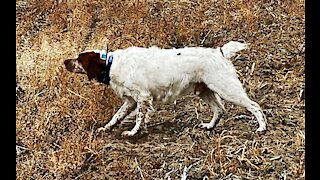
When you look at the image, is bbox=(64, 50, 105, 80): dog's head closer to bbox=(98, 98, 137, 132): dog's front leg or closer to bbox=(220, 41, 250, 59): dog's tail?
bbox=(98, 98, 137, 132): dog's front leg

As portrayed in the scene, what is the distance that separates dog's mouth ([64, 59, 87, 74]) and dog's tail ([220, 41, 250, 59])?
57 centimetres

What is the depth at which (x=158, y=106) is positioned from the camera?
108 inches

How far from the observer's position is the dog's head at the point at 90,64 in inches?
106

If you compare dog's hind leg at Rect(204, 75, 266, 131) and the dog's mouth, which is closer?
dog's hind leg at Rect(204, 75, 266, 131)

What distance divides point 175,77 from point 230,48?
263 mm

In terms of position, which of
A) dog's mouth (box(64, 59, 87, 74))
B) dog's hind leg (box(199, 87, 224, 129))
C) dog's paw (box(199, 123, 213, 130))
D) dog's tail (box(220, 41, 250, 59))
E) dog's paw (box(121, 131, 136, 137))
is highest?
dog's tail (box(220, 41, 250, 59))

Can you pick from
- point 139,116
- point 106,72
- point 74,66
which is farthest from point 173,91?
point 74,66

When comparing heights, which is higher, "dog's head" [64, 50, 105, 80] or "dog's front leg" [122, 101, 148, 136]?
"dog's head" [64, 50, 105, 80]

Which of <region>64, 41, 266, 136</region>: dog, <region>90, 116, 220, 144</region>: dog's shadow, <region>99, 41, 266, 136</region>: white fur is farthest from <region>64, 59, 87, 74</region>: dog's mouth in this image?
<region>90, 116, 220, 144</region>: dog's shadow

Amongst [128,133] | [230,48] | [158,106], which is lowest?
[128,133]

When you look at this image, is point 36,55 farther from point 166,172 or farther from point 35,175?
point 166,172

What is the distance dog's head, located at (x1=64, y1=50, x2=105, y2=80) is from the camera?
271cm

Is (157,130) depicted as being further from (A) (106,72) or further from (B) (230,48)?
(B) (230,48)

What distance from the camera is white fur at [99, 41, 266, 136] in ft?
8.66
